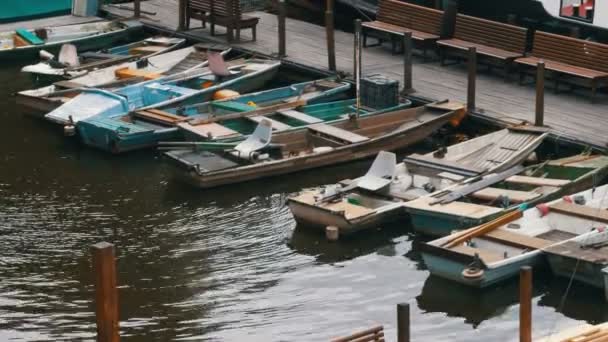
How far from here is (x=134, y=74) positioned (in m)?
29.9

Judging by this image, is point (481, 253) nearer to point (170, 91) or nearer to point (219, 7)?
point (170, 91)

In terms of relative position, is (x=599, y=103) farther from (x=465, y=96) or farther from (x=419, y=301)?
(x=419, y=301)

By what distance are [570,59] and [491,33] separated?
2.35 meters

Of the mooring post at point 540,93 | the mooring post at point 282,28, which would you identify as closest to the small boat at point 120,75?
the mooring post at point 282,28

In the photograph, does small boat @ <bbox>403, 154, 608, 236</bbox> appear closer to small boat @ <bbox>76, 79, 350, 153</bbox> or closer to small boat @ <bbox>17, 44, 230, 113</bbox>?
small boat @ <bbox>76, 79, 350, 153</bbox>

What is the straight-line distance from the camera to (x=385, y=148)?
84.2ft

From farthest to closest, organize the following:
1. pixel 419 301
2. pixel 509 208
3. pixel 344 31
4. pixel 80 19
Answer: pixel 80 19
pixel 344 31
pixel 509 208
pixel 419 301

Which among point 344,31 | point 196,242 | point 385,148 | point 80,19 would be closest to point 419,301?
point 196,242

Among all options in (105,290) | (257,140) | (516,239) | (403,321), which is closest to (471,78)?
(257,140)

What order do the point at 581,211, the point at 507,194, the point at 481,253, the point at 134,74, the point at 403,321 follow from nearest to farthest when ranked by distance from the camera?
1. the point at 403,321
2. the point at 481,253
3. the point at 581,211
4. the point at 507,194
5. the point at 134,74

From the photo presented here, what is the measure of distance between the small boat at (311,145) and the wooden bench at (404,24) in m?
3.93

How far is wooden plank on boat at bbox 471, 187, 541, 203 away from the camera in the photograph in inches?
842

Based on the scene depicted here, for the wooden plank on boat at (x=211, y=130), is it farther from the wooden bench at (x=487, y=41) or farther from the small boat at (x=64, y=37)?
the small boat at (x=64, y=37)

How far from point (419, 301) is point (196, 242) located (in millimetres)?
4174
